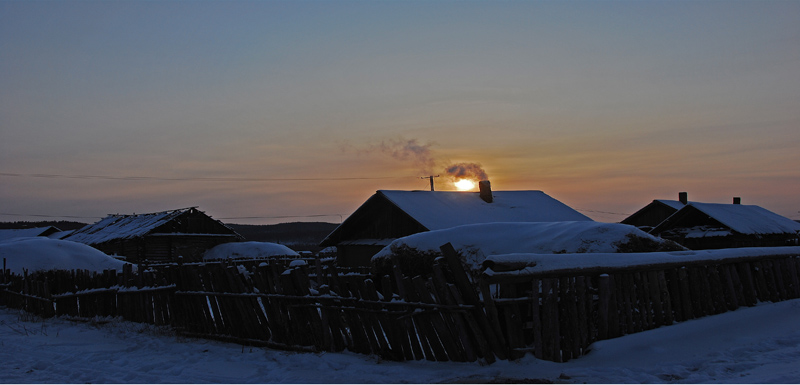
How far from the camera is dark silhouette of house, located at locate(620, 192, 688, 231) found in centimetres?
4150

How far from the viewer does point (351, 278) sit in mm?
8492

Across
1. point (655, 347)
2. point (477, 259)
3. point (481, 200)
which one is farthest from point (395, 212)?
point (655, 347)

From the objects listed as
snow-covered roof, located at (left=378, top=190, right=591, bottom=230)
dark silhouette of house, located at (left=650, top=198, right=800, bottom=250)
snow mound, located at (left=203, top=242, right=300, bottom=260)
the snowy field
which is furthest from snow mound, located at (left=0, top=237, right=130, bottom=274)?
dark silhouette of house, located at (left=650, top=198, right=800, bottom=250)

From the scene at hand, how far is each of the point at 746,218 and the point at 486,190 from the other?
12.4 meters

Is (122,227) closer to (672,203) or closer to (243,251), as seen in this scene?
(243,251)

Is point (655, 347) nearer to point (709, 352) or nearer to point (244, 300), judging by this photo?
point (709, 352)

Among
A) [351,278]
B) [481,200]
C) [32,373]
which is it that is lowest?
[32,373]

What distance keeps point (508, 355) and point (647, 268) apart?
8.35 ft

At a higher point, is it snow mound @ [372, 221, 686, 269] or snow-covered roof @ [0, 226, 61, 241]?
snow-covered roof @ [0, 226, 61, 241]

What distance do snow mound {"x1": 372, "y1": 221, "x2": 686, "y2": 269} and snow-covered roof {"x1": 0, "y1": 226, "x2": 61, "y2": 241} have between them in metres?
61.5

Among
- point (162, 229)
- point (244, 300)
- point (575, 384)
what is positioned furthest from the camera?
point (162, 229)

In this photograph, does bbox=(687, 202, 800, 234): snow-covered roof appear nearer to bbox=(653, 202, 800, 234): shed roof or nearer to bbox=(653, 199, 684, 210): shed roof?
bbox=(653, 202, 800, 234): shed roof

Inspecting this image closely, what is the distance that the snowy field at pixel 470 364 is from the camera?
6.30m

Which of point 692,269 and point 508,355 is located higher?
point 692,269
